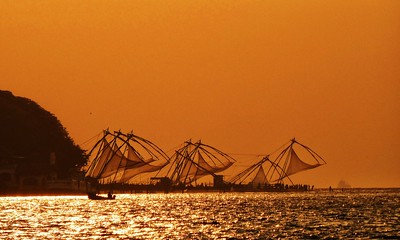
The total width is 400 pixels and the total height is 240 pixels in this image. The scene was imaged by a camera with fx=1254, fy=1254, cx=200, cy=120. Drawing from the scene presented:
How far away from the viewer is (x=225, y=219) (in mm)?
128750

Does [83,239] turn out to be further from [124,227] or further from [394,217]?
[394,217]

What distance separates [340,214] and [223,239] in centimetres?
4295

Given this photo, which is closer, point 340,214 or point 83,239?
point 83,239

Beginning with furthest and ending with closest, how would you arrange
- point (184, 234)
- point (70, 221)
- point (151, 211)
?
point (151, 211) < point (70, 221) < point (184, 234)

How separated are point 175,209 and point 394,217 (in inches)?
1397

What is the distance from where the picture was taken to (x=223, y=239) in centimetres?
9806

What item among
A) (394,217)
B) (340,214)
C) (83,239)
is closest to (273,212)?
(340,214)

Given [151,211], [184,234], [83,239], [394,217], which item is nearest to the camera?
[83,239]

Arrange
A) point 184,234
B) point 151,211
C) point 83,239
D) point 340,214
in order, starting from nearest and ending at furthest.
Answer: point 83,239
point 184,234
point 340,214
point 151,211

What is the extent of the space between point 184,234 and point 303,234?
978 centimetres

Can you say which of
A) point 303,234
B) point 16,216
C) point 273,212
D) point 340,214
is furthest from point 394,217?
point 16,216

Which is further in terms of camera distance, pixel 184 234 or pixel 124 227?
pixel 124 227

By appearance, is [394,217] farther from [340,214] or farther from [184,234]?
[184,234]

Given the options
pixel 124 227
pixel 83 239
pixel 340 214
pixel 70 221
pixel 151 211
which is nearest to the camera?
pixel 83 239
